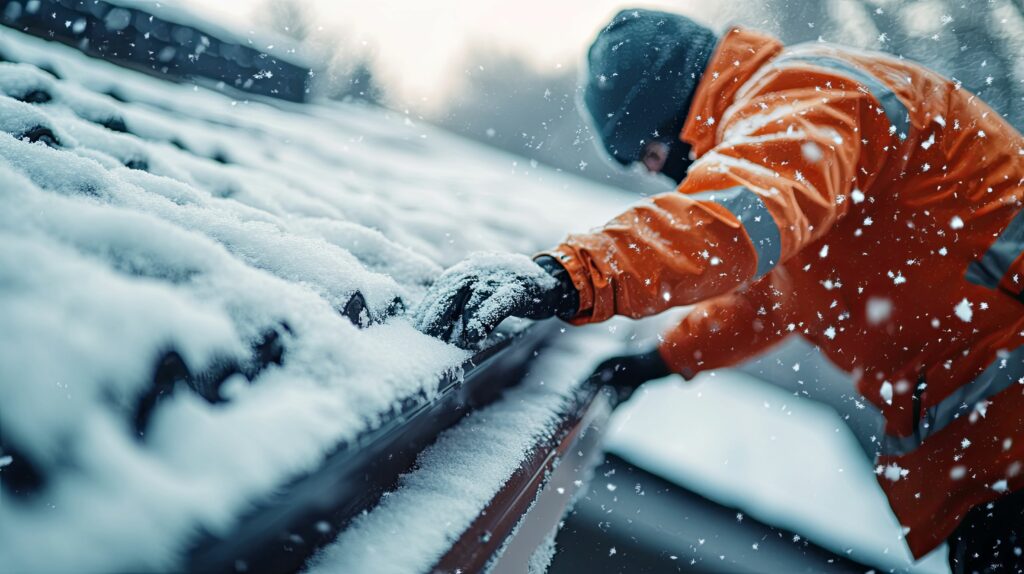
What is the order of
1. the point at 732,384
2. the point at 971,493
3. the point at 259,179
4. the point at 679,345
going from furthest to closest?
1. the point at 732,384
2. the point at 679,345
3. the point at 259,179
4. the point at 971,493

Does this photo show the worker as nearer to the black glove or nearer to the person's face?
the person's face

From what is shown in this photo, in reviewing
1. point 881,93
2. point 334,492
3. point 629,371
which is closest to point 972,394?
point 881,93

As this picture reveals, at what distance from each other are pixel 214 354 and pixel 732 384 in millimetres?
2872

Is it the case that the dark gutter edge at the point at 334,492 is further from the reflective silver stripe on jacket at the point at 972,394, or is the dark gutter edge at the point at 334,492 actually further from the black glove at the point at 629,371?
the reflective silver stripe on jacket at the point at 972,394

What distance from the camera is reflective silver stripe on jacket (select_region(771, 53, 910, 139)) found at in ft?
3.72

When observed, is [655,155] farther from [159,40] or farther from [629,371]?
[159,40]

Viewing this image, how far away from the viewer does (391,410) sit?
→ 63 cm

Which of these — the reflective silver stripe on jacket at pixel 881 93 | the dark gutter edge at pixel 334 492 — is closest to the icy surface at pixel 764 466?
the dark gutter edge at pixel 334 492

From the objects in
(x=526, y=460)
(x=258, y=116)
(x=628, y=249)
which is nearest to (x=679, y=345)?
(x=628, y=249)

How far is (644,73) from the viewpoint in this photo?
186 cm

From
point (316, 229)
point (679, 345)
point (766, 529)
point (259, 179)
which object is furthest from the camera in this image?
point (679, 345)

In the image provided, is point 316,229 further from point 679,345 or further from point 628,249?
point 679,345

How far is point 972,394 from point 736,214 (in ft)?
2.78

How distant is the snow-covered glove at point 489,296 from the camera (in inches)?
37.4
